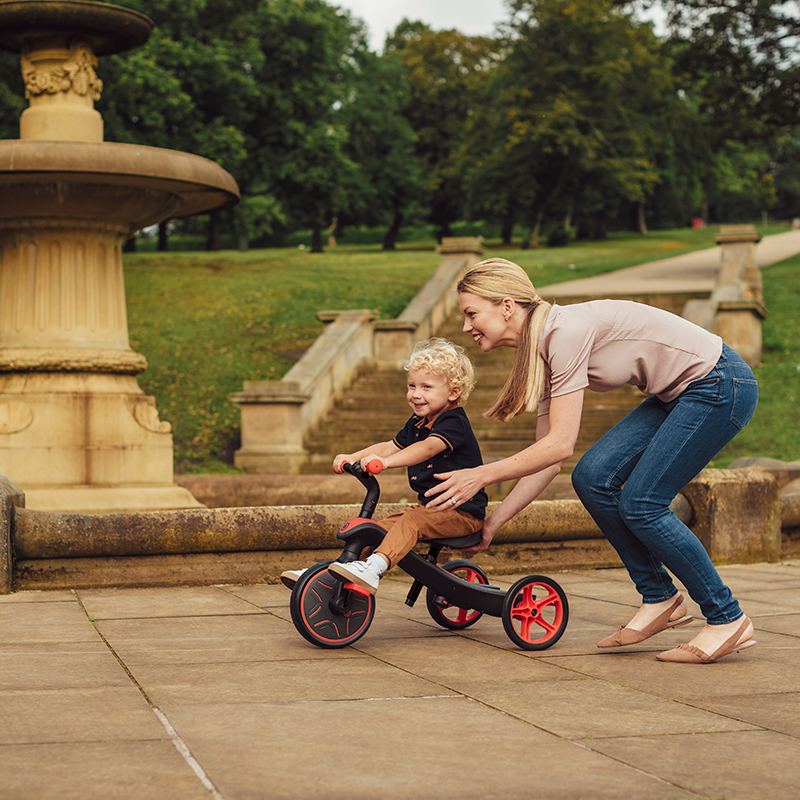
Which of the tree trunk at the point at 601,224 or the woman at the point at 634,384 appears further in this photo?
the tree trunk at the point at 601,224

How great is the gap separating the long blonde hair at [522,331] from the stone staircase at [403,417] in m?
8.55

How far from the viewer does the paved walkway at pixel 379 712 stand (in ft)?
7.84

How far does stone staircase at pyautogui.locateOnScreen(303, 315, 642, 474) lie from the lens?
1369 centimetres

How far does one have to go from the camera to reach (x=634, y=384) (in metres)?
3.88

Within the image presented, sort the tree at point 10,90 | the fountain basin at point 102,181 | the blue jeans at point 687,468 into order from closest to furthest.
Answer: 1. the blue jeans at point 687,468
2. the fountain basin at point 102,181
3. the tree at point 10,90

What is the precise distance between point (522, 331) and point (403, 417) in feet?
36.0

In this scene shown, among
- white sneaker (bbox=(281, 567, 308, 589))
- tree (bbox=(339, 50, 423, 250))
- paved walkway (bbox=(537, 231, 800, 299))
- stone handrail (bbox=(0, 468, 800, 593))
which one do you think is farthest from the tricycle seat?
tree (bbox=(339, 50, 423, 250))

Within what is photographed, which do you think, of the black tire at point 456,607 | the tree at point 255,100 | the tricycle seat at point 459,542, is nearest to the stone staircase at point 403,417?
the black tire at point 456,607

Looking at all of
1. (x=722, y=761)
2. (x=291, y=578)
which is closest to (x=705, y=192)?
(x=291, y=578)

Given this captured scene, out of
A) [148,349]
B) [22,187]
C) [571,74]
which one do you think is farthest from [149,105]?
[22,187]

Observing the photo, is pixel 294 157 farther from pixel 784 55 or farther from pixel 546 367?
pixel 546 367

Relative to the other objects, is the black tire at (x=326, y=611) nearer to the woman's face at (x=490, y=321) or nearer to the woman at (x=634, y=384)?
the woman at (x=634, y=384)

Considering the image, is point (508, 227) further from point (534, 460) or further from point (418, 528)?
point (534, 460)

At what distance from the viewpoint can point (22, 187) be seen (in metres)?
7.86
